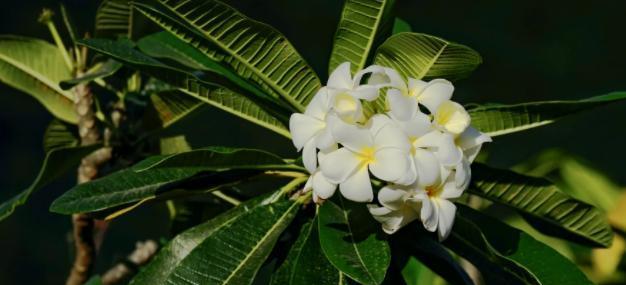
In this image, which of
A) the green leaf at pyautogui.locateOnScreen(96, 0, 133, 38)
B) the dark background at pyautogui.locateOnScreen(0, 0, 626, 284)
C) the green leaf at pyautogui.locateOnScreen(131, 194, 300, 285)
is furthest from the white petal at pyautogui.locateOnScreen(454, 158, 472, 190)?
the dark background at pyautogui.locateOnScreen(0, 0, 626, 284)

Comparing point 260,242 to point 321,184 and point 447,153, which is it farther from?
point 447,153

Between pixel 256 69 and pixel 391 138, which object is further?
pixel 256 69

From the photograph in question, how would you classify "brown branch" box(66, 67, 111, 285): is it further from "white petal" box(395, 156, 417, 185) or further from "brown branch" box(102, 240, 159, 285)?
"white petal" box(395, 156, 417, 185)

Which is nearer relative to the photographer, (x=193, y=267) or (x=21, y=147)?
(x=193, y=267)

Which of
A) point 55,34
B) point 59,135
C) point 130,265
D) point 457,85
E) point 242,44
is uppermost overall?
point 242,44

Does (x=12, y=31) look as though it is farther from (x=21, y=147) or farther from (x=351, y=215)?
(x=351, y=215)

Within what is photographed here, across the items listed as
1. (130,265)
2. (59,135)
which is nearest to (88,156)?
(59,135)

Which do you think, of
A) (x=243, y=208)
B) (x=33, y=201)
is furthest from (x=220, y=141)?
(x=243, y=208)

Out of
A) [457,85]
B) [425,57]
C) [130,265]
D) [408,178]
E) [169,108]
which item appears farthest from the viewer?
[457,85]
